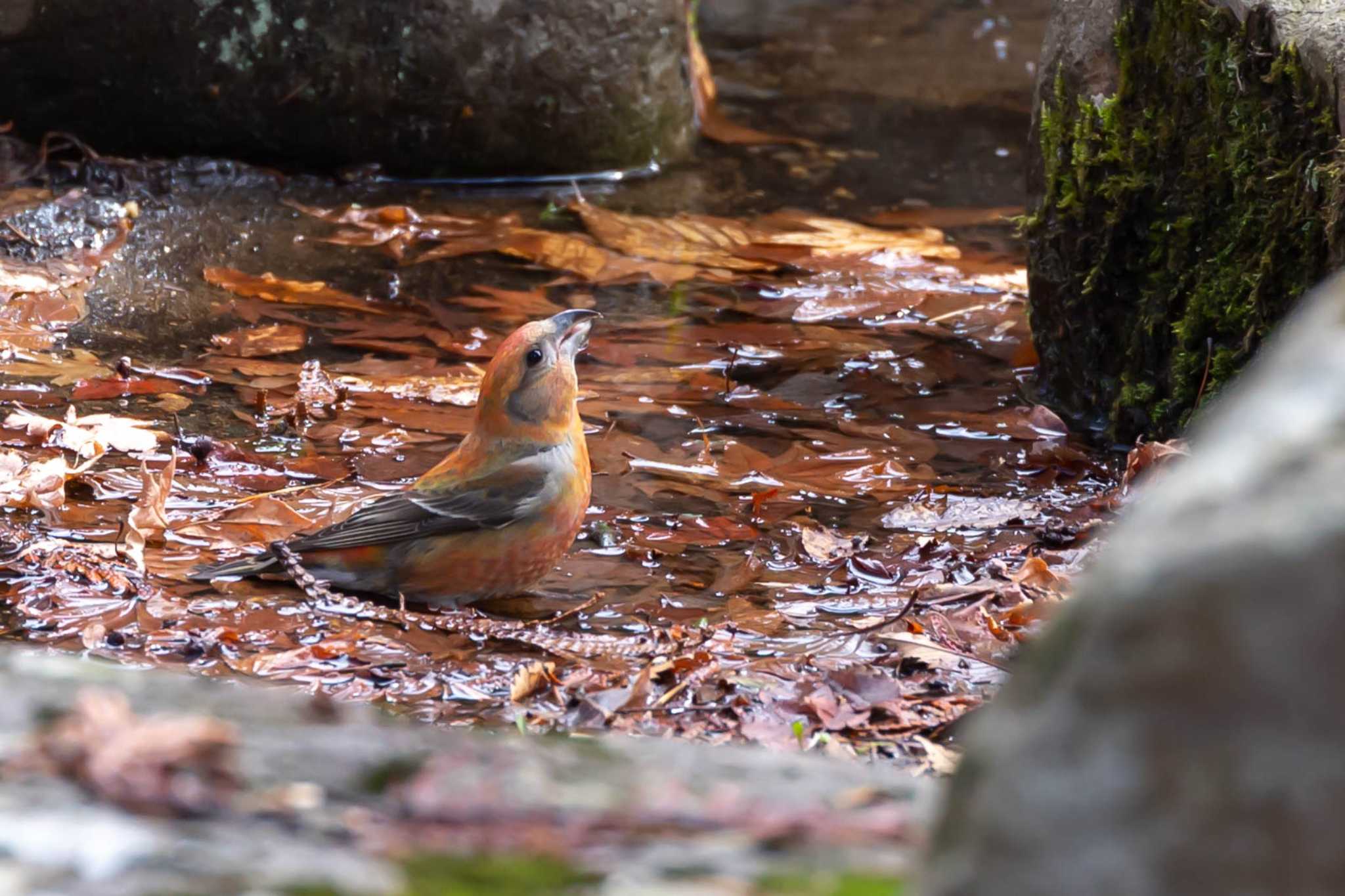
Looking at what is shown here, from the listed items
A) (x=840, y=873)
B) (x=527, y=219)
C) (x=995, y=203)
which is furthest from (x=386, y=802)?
(x=995, y=203)

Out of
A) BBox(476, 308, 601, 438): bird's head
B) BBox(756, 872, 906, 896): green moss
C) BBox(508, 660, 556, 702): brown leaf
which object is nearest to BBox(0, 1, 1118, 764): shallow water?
BBox(508, 660, 556, 702): brown leaf

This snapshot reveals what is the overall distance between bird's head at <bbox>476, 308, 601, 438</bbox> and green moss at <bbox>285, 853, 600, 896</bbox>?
3.42m

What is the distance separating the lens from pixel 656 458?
5.79 metres

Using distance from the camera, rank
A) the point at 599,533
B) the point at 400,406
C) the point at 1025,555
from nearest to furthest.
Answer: the point at 1025,555, the point at 599,533, the point at 400,406

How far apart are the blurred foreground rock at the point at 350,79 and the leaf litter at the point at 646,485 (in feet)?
3.65

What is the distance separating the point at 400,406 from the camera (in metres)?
6.14

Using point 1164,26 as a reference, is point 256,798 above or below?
below

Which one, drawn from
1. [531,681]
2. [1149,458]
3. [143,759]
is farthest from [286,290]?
[143,759]

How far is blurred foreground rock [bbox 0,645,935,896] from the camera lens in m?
1.62

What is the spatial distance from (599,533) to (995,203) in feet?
16.0

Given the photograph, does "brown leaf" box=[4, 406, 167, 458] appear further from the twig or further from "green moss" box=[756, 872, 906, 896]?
"green moss" box=[756, 872, 906, 896]

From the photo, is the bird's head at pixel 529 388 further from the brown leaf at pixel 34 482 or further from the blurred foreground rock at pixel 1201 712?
the blurred foreground rock at pixel 1201 712

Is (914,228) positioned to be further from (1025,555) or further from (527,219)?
(1025,555)

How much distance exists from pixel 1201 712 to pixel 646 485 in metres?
4.33
